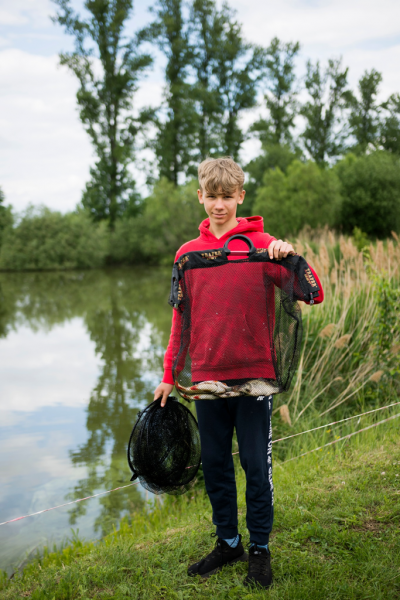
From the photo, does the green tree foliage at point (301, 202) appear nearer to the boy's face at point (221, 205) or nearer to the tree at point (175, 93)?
the tree at point (175, 93)

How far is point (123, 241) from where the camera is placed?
34875mm

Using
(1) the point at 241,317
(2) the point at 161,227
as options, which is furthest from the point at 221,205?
(2) the point at 161,227

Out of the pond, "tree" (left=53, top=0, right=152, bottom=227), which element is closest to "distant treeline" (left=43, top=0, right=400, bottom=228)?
"tree" (left=53, top=0, right=152, bottom=227)

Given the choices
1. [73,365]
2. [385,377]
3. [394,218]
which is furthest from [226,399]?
[394,218]

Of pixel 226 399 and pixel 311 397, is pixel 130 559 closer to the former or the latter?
pixel 226 399

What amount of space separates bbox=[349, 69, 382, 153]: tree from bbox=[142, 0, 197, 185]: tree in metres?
14.5

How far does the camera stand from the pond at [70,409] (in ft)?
14.6

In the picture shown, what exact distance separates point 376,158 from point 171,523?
2462 centimetres

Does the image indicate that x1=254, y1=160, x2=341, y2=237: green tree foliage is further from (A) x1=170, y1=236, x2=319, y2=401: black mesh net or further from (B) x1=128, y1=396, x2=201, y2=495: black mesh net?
(A) x1=170, y1=236, x2=319, y2=401: black mesh net

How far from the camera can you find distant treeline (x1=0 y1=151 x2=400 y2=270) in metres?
22.6

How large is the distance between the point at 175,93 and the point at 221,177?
3391 centimetres

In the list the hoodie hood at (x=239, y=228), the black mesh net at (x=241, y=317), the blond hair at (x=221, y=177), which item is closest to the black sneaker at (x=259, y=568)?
the black mesh net at (x=241, y=317)

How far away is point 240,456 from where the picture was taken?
2.39m

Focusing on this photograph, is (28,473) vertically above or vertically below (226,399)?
below
